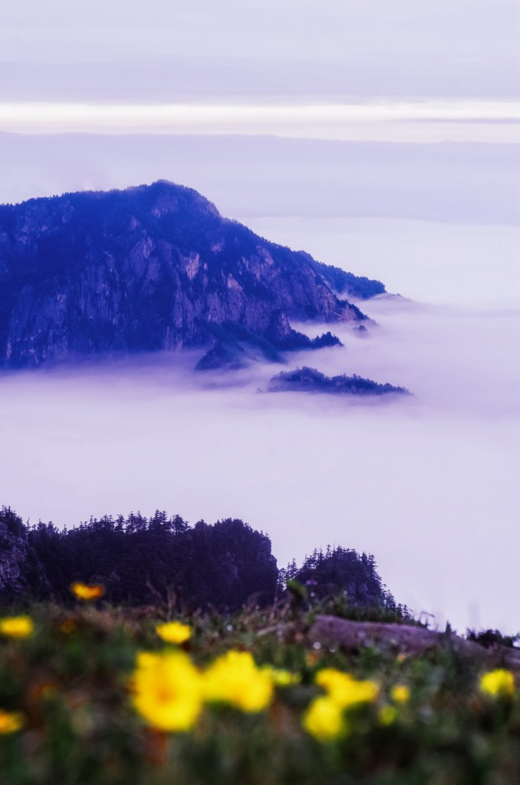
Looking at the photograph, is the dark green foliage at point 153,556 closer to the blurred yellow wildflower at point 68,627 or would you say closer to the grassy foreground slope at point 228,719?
the blurred yellow wildflower at point 68,627

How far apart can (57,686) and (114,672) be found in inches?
13.0

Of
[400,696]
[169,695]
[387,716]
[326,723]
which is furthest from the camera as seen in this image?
[400,696]

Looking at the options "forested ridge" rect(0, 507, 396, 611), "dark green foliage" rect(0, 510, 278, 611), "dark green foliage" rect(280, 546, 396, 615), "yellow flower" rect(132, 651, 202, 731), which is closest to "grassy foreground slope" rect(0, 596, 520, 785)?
"yellow flower" rect(132, 651, 202, 731)

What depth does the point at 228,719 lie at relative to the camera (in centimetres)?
325

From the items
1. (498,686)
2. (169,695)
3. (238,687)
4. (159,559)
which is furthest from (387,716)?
(159,559)

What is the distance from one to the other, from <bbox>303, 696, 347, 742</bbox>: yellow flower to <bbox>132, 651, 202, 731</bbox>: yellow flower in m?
0.42

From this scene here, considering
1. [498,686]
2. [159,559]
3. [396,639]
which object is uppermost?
[498,686]

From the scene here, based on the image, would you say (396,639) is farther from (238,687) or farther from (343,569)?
(343,569)

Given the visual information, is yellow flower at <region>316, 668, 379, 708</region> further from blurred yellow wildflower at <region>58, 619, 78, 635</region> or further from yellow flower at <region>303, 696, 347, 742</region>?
blurred yellow wildflower at <region>58, 619, 78, 635</region>

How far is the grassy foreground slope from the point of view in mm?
2736

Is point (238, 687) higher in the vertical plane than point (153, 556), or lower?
higher

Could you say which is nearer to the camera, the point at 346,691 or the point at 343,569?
the point at 346,691

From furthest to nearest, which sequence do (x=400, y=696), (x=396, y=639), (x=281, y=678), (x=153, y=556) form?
1. (x=153, y=556)
2. (x=396, y=639)
3. (x=281, y=678)
4. (x=400, y=696)

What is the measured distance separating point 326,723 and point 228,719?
410 millimetres
